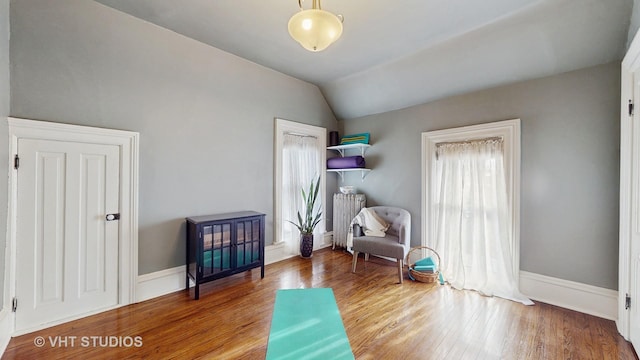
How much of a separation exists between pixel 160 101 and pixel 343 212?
2.99 m

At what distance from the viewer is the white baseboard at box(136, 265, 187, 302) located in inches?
103

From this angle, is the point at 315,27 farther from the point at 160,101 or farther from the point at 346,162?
the point at 346,162

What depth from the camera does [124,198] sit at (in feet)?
8.19

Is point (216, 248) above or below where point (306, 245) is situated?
above

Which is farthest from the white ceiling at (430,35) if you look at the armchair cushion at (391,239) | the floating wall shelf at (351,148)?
the armchair cushion at (391,239)

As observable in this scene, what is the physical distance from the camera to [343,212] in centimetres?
429

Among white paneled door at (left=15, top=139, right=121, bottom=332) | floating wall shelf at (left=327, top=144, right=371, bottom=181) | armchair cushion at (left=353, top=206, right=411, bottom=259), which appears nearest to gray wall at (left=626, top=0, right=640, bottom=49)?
armchair cushion at (left=353, top=206, right=411, bottom=259)

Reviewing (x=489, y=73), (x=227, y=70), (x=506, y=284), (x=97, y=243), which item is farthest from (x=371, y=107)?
(x=97, y=243)

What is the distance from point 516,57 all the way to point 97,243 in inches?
179

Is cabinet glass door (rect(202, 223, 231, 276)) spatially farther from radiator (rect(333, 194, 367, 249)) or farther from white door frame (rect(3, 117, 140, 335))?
radiator (rect(333, 194, 367, 249))

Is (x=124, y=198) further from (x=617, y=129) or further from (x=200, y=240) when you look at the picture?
(x=617, y=129)

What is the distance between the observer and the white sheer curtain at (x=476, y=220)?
2828 millimetres

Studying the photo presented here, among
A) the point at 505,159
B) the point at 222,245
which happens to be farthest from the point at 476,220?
the point at 222,245

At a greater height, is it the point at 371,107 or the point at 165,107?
the point at 371,107
